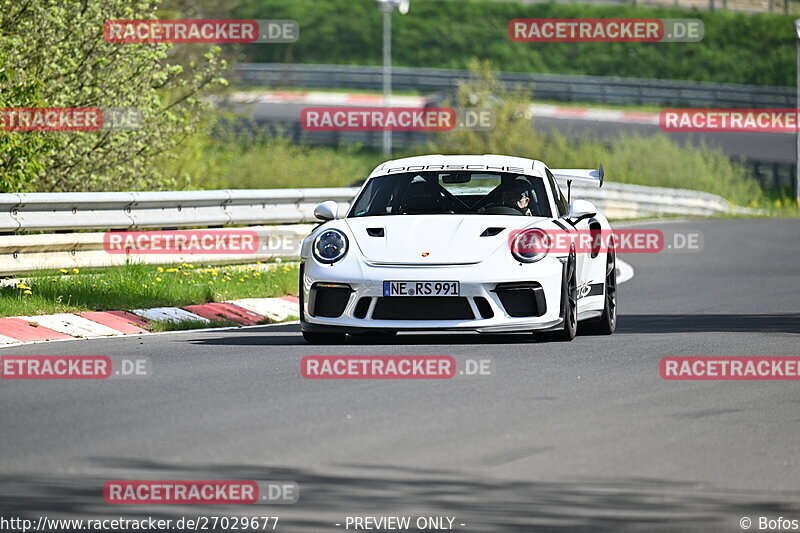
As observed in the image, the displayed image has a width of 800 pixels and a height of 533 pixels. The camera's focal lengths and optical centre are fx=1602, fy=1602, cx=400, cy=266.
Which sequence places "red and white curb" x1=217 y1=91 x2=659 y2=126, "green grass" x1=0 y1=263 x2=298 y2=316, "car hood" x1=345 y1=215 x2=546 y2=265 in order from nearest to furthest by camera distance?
"car hood" x1=345 y1=215 x2=546 y2=265
"green grass" x1=0 y1=263 x2=298 y2=316
"red and white curb" x1=217 y1=91 x2=659 y2=126

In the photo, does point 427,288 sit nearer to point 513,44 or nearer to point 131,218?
point 131,218

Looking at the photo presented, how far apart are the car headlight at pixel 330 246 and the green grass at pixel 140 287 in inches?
114

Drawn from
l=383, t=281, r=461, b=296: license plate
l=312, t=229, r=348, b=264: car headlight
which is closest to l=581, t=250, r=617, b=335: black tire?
l=383, t=281, r=461, b=296: license plate

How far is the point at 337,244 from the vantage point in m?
11.4

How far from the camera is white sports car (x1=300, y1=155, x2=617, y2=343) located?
431 inches

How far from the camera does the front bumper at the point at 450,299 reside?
10.9m

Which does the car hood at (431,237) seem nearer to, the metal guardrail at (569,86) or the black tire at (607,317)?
the black tire at (607,317)

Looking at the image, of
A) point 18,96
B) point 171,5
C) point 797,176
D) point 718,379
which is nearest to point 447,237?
point 718,379

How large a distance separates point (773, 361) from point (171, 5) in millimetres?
24565

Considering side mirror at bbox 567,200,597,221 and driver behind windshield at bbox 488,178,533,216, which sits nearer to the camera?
side mirror at bbox 567,200,597,221

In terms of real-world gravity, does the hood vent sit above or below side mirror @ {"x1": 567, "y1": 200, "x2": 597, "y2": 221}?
below

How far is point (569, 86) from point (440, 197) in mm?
45614

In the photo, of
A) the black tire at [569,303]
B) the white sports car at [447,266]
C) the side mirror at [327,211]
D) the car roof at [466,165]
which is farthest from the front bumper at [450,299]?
the car roof at [466,165]

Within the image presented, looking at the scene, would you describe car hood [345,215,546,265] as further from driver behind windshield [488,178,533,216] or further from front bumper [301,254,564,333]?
driver behind windshield [488,178,533,216]
